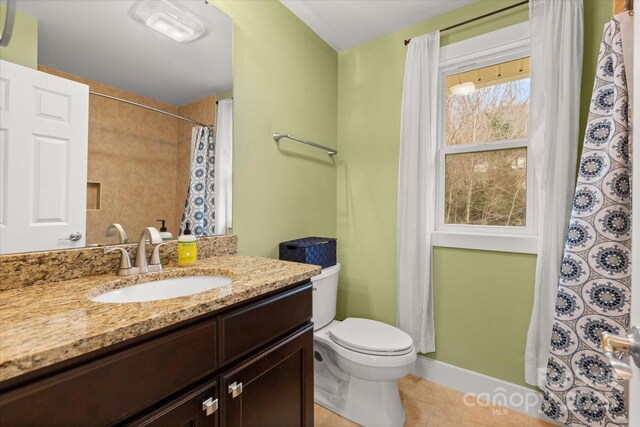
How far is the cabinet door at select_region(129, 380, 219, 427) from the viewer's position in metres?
0.66

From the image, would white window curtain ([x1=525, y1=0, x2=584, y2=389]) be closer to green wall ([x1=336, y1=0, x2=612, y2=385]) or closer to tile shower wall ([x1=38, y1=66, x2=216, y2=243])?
green wall ([x1=336, y1=0, x2=612, y2=385])

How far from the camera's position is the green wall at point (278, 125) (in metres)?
1.58

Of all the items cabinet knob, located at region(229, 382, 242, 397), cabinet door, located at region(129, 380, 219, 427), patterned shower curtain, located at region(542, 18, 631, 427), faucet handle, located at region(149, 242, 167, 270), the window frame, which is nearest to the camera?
cabinet door, located at region(129, 380, 219, 427)

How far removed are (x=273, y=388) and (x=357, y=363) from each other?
0.61 m

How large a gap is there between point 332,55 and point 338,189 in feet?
3.44

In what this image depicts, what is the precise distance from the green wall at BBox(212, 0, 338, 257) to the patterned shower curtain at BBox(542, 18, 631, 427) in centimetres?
145

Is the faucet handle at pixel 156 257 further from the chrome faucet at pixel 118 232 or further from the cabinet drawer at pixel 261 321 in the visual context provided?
the cabinet drawer at pixel 261 321

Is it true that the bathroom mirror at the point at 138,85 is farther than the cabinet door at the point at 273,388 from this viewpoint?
Yes

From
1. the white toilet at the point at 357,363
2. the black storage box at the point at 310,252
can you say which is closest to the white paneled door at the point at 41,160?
the black storage box at the point at 310,252

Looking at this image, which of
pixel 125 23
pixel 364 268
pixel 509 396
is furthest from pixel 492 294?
pixel 125 23

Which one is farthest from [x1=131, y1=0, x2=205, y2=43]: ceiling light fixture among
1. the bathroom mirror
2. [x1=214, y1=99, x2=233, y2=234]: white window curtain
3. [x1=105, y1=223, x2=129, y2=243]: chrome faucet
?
[x1=105, y1=223, x2=129, y2=243]: chrome faucet

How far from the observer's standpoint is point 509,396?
1.69 m

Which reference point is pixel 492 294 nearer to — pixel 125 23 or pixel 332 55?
pixel 332 55

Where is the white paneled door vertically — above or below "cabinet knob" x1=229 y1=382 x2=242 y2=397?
above
